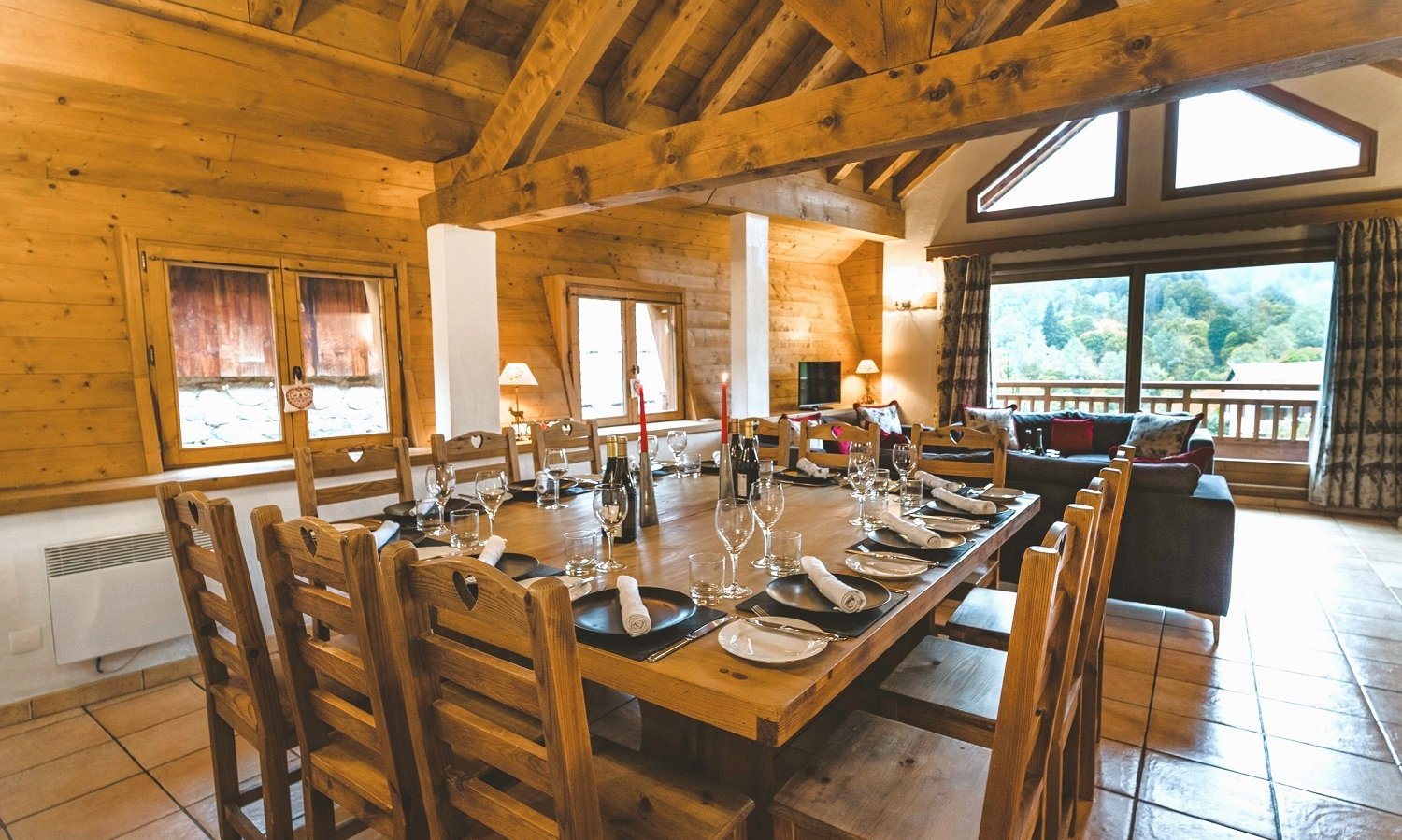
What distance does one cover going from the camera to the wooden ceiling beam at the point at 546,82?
3.21 m

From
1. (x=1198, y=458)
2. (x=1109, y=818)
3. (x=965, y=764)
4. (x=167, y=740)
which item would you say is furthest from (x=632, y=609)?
(x=1198, y=458)

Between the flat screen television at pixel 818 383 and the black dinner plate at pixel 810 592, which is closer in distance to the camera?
the black dinner plate at pixel 810 592

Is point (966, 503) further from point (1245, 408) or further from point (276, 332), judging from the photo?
point (1245, 408)

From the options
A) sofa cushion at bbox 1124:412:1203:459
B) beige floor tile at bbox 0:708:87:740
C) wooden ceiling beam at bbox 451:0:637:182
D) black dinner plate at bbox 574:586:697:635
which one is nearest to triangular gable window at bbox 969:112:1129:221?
sofa cushion at bbox 1124:412:1203:459

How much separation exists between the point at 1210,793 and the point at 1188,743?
293 mm

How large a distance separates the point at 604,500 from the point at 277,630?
0.73 meters

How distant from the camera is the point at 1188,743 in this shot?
7.80 ft

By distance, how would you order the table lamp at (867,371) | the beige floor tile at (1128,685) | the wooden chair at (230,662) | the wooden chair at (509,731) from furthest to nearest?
the table lamp at (867,371), the beige floor tile at (1128,685), the wooden chair at (230,662), the wooden chair at (509,731)

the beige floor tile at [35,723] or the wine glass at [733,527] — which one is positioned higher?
the wine glass at [733,527]

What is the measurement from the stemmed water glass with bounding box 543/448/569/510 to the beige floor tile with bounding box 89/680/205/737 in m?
1.62

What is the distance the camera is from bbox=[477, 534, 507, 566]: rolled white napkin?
5.64ft

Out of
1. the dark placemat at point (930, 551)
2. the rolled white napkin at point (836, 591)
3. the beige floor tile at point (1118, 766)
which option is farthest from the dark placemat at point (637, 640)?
the beige floor tile at point (1118, 766)

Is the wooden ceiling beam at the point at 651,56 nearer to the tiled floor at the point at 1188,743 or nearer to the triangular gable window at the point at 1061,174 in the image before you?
the tiled floor at the point at 1188,743

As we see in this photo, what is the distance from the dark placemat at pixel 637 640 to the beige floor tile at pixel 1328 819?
72.1 inches
